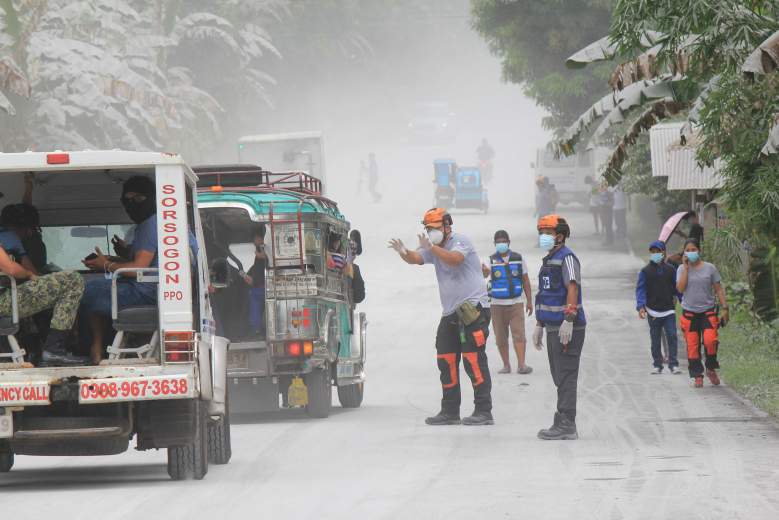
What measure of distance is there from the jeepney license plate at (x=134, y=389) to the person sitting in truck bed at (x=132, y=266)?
0.65m

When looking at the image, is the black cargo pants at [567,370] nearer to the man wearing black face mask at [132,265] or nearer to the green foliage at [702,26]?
the green foliage at [702,26]

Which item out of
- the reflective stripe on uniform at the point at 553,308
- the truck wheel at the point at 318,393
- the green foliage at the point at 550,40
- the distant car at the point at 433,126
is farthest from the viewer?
the distant car at the point at 433,126

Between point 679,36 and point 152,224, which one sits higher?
point 679,36

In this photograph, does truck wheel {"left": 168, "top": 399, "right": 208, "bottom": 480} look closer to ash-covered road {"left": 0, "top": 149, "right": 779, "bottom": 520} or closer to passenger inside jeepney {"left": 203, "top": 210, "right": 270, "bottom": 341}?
ash-covered road {"left": 0, "top": 149, "right": 779, "bottom": 520}

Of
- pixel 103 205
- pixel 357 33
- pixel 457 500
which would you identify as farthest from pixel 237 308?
pixel 357 33

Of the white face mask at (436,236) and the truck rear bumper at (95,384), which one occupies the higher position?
the white face mask at (436,236)

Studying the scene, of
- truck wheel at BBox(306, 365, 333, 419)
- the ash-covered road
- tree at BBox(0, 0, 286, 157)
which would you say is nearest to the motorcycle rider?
the ash-covered road

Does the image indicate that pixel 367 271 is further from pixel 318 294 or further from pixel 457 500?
pixel 457 500

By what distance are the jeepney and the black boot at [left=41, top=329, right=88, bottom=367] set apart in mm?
4252

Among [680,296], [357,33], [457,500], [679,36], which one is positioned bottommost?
[457,500]

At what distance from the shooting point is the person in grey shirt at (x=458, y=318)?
49.5 ft

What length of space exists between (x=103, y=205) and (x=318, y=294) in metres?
2.89

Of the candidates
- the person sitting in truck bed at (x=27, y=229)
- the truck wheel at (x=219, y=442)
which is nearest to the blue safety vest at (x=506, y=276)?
the truck wheel at (x=219, y=442)

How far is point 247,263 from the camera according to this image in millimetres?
17141
